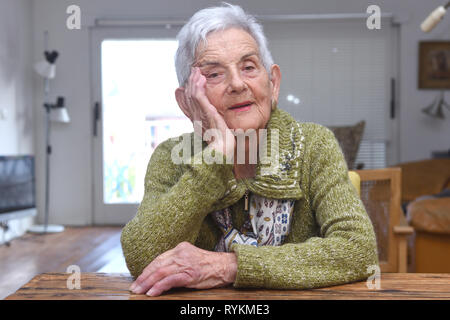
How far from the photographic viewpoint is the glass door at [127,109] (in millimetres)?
4812

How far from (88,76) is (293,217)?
4.36m

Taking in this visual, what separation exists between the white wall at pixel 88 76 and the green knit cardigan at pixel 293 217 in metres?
4.13

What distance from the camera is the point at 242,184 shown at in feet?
3.17

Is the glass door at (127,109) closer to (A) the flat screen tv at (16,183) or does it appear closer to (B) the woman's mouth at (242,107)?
(A) the flat screen tv at (16,183)

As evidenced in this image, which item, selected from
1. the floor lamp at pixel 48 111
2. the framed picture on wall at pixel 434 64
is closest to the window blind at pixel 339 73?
the framed picture on wall at pixel 434 64

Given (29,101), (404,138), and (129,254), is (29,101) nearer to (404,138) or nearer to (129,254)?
(404,138)

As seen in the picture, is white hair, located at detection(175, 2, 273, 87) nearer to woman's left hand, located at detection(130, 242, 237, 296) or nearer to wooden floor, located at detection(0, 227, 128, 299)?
woman's left hand, located at detection(130, 242, 237, 296)

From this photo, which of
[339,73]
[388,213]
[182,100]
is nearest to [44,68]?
[339,73]

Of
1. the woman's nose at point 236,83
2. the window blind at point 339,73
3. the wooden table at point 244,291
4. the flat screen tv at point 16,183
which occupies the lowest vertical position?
the flat screen tv at point 16,183

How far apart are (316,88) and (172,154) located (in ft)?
13.6

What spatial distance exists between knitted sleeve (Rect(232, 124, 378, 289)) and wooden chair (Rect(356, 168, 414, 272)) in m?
0.84

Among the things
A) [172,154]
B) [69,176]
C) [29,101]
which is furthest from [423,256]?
[29,101]

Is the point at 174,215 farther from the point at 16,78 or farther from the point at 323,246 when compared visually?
the point at 16,78

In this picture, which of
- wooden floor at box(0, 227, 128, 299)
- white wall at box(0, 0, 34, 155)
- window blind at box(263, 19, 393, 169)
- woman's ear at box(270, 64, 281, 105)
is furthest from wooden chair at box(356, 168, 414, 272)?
white wall at box(0, 0, 34, 155)
